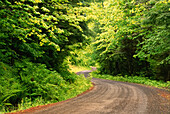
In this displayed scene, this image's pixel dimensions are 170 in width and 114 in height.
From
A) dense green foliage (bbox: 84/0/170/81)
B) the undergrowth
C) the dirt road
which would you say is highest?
dense green foliage (bbox: 84/0/170/81)

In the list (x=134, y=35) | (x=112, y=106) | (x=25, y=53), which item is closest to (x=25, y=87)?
(x=25, y=53)

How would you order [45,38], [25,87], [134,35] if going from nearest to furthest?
[45,38] < [25,87] < [134,35]

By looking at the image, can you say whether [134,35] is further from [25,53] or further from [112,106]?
[25,53]

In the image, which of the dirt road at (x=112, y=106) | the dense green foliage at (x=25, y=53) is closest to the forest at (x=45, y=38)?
the dense green foliage at (x=25, y=53)

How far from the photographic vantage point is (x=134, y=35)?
54.1 feet

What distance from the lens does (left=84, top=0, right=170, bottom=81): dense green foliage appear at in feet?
27.3

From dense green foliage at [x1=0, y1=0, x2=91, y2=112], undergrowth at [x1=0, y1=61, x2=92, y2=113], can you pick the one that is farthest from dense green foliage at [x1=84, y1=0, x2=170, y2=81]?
undergrowth at [x1=0, y1=61, x2=92, y2=113]

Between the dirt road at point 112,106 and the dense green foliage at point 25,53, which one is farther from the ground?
the dense green foliage at point 25,53

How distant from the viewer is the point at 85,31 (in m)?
11.4

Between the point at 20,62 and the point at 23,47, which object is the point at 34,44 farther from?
the point at 20,62

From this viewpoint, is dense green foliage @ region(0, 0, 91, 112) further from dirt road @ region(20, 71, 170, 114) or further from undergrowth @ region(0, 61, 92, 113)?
dirt road @ region(20, 71, 170, 114)

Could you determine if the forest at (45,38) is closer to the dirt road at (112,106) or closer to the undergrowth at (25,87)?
the undergrowth at (25,87)

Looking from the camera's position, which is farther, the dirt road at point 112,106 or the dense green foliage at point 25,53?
the dense green foliage at point 25,53

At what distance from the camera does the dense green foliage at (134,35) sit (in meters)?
8.33
